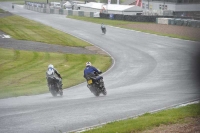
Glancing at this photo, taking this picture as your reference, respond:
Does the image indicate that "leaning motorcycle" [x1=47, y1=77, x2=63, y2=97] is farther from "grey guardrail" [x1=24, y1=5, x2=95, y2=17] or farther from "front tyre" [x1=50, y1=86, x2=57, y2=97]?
"grey guardrail" [x1=24, y1=5, x2=95, y2=17]

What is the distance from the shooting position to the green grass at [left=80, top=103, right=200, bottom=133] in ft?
34.3

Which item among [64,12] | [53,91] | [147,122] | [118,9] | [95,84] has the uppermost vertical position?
[118,9]

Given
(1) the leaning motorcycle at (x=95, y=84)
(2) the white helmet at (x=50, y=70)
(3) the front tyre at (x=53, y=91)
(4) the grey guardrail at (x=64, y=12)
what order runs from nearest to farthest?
(1) the leaning motorcycle at (x=95, y=84) → (2) the white helmet at (x=50, y=70) → (3) the front tyre at (x=53, y=91) → (4) the grey guardrail at (x=64, y=12)

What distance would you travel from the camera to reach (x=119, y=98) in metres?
16.9

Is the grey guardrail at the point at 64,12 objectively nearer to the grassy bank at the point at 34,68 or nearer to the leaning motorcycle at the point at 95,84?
the grassy bank at the point at 34,68

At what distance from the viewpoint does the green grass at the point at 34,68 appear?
73.4 ft

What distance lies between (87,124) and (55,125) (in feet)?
3.01

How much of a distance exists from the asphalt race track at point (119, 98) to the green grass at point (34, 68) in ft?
4.72

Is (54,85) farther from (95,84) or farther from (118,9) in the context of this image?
(118,9)

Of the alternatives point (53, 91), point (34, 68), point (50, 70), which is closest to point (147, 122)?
point (50, 70)

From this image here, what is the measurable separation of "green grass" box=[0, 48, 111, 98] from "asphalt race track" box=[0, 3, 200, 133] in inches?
56.7

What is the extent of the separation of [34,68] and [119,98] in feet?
45.1

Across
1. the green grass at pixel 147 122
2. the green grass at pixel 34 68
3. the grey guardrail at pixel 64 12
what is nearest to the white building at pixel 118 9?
the grey guardrail at pixel 64 12

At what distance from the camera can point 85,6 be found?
102 meters
